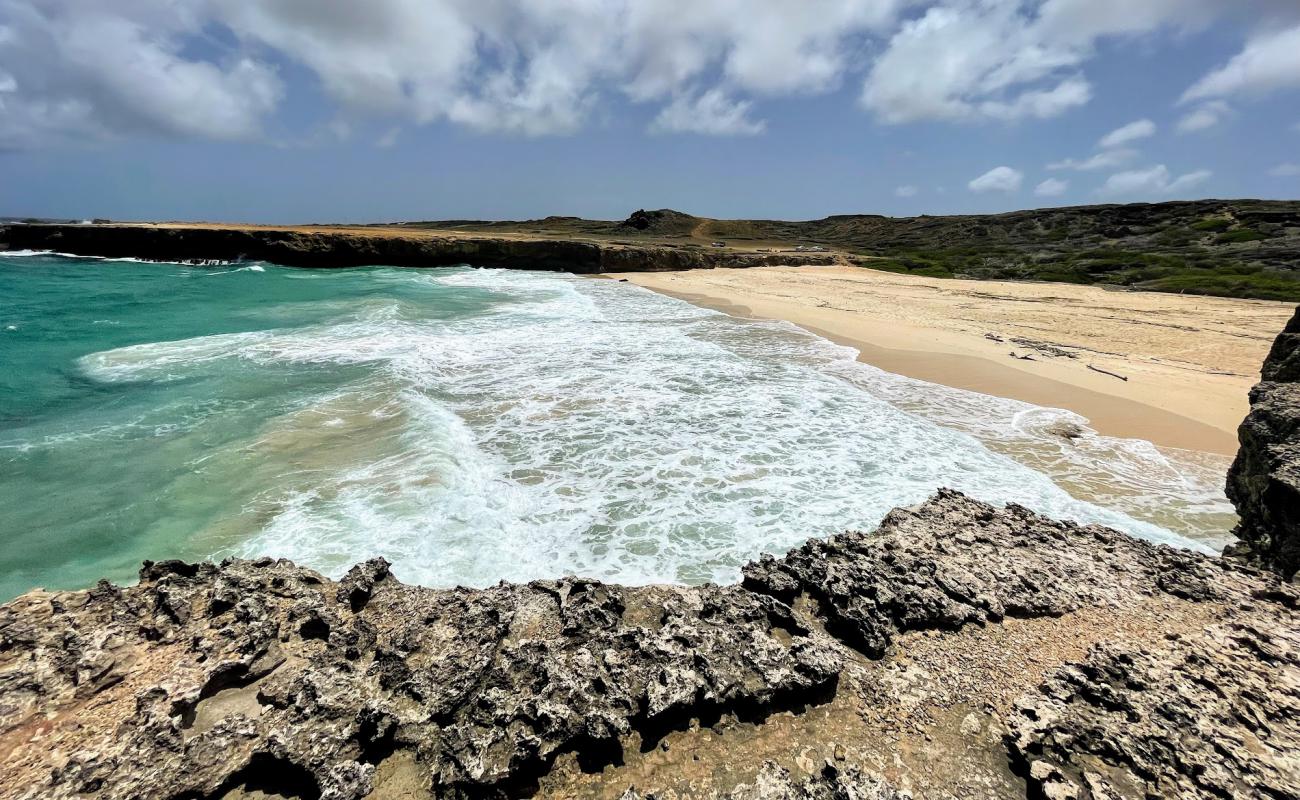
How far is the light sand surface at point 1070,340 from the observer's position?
467 inches

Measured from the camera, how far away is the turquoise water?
21.4 ft

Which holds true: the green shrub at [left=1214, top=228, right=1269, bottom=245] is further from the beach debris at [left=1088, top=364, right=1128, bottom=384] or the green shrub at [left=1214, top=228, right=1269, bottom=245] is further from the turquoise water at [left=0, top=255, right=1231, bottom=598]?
the turquoise water at [left=0, top=255, right=1231, bottom=598]

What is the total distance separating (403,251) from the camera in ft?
169

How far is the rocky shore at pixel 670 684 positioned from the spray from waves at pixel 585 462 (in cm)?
179

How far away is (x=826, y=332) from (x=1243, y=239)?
5726cm

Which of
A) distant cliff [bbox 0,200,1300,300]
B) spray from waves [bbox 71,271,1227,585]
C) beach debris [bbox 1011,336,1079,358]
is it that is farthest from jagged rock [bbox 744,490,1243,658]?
distant cliff [bbox 0,200,1300,300]

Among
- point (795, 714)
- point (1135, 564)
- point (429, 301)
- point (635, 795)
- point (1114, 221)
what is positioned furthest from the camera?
point (1114, 221)

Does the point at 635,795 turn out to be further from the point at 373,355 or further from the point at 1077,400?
the point at 373,355

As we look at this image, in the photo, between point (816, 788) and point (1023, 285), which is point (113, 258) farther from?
point (1023, 285)

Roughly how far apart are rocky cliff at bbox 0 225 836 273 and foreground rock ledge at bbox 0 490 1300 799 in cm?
4732

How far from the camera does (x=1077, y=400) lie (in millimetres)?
12352

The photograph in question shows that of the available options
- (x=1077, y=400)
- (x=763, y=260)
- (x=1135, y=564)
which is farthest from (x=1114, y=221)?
(x=1135, y=564)

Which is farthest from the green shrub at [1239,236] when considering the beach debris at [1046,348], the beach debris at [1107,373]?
the beach debris at [1107,373]

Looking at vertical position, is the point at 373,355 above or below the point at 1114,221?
below
